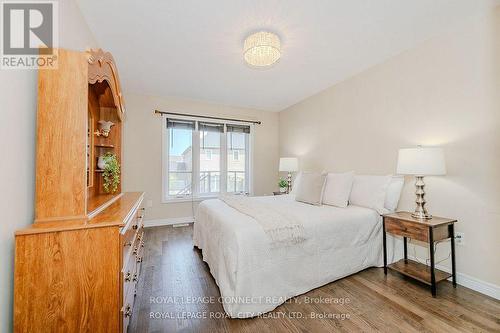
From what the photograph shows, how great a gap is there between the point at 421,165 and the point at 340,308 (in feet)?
4.85

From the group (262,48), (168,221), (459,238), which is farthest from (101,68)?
(459,238)

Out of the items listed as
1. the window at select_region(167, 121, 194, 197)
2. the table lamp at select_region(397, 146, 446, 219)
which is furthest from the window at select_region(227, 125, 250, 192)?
the table lamp at select_region(397, 146, 446, 219)

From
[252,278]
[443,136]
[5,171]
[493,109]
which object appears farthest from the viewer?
[443,136]

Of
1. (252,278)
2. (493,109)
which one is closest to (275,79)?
(493,109)

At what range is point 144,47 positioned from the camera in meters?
2.47

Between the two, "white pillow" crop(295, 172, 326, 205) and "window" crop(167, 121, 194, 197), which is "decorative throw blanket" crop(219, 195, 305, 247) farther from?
"window" crop(167, 121, 194, 197)

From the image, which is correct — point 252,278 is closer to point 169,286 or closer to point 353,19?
point 169,286

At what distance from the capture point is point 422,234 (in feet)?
6.39

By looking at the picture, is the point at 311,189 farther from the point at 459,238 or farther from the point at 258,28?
the point at 258,28

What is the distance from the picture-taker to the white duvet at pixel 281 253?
1673 mm

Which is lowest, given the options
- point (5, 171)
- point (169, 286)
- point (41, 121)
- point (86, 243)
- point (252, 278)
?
point (169, 286)

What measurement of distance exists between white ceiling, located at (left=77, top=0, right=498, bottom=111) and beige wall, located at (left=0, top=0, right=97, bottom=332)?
117cm

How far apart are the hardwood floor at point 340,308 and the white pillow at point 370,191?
0.74m

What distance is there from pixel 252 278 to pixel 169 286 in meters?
0.93
